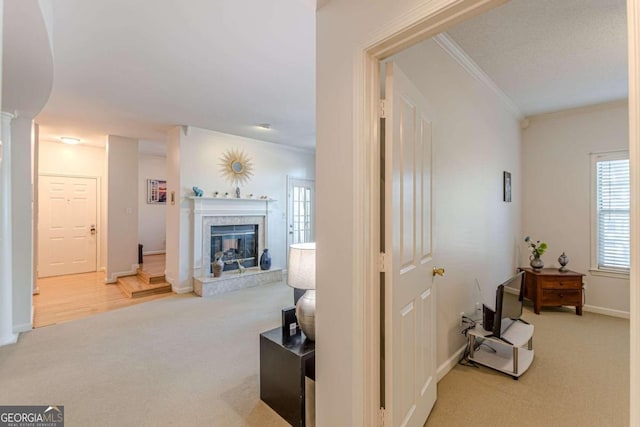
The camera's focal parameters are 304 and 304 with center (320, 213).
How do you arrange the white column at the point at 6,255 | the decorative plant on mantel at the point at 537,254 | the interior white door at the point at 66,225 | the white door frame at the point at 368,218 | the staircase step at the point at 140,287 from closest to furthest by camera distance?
the white door frame at the point at 368,218
the white column at the point at 6,255
the decorative plant on mantel at the point at 537,254
the staircase step at the point at 140,287
the interior white door at the point at 66,225

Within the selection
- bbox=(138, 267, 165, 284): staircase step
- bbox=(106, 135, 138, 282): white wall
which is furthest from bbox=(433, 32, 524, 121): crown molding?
bbox=(106, 135, 138, 282): white wall

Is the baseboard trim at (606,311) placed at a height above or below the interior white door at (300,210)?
below

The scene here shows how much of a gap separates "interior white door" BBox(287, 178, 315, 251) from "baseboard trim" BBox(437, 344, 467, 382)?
4159 mm

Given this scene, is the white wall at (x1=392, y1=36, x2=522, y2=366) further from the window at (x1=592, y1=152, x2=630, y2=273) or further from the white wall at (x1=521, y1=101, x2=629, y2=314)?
the window at (x1=592, y1=152, x2=630, y2=273)

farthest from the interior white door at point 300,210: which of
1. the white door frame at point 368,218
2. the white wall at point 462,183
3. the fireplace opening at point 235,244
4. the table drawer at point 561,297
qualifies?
the white door frame at point 368,218

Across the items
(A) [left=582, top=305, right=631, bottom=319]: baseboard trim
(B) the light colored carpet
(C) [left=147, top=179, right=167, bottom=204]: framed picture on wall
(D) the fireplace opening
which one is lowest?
(B) the light colored carpet

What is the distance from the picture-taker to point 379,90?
147 centimetres

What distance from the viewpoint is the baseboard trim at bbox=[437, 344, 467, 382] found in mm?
2443

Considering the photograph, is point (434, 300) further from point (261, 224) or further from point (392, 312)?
point (261, 224)

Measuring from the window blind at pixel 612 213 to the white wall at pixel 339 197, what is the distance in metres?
4.28

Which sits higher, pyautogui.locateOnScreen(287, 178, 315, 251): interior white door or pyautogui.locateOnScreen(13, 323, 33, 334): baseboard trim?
pyautogui.locateOnScreen(287, 178, 315, 251): interior white door

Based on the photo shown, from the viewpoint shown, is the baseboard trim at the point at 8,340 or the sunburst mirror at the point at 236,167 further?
the sunburst mirror at the point at 236,167

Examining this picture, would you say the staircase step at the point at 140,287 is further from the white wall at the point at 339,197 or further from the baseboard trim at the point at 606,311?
the baseboard trim at the point at 606,311

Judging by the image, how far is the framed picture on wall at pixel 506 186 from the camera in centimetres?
377
